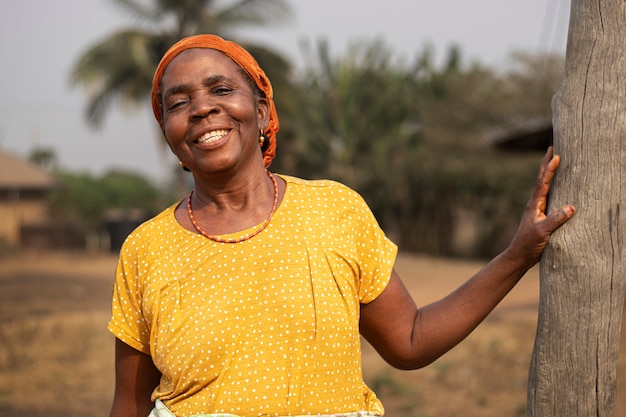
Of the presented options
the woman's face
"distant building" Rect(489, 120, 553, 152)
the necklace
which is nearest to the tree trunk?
the necklace

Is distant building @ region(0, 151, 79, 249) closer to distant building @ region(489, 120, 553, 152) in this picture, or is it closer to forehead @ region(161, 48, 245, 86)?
distant building @ region(489, 120, 553, 152)

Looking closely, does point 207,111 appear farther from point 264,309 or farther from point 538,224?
point 538,224

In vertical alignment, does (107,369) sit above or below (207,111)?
below

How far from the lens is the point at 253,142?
1.98 metres

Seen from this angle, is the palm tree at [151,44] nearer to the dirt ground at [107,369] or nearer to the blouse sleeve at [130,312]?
the dirt ground at [107,369]

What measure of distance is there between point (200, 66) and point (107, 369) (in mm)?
6227

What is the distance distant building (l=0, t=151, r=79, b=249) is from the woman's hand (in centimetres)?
2072

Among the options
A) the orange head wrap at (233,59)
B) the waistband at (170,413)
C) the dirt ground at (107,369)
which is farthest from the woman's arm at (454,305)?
the dirt ground at (107,369)

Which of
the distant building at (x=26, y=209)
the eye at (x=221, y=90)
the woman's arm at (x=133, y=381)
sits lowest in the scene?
the distant building at (x=26, y=209)

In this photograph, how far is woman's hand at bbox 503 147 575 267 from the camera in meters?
1.95

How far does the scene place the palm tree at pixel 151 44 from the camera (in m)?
21.7

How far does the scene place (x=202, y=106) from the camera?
74.4 inches

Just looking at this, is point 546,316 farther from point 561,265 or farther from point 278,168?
point 278,168

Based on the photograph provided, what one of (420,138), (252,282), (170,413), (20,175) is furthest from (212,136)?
(20,175)
